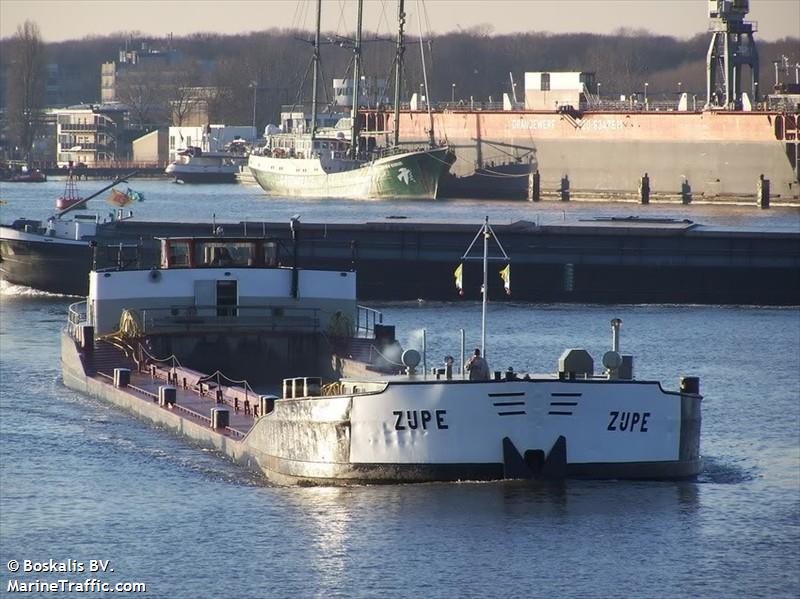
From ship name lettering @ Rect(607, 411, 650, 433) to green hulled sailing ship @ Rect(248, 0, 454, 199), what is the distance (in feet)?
346

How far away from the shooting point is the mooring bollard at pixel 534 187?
447ft

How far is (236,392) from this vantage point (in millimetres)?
39750

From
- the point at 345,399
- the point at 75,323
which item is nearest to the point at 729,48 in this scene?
the point at 75,323

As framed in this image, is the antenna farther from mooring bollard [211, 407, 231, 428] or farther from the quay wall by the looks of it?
mooring bollard [211, 407, 231, 428]

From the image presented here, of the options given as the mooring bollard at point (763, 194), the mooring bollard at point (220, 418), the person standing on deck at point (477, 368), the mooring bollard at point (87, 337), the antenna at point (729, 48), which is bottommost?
the mooring bollard at point (220, 418)

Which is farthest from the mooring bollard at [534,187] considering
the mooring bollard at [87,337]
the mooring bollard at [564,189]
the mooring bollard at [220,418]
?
the mooring bollard at [220,418]

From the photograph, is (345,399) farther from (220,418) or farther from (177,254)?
(177,254)

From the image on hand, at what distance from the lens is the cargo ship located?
413 feet

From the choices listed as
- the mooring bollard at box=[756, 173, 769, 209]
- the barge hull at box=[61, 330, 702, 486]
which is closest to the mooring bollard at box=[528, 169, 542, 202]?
the mooring bollard at box=[756, 173, 769, 209]

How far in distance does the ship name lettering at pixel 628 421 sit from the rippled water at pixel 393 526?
1127mm

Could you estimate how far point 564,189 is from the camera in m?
137

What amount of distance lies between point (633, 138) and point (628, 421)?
346ft

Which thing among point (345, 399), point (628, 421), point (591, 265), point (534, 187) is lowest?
point (628, 421)

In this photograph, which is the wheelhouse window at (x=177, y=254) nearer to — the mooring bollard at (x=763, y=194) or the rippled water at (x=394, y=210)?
the rippled water at (x=394, y=210)
